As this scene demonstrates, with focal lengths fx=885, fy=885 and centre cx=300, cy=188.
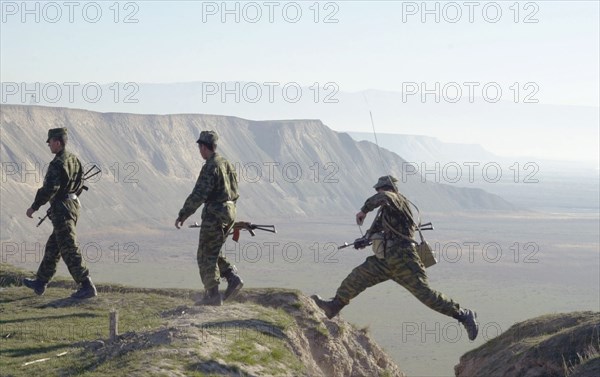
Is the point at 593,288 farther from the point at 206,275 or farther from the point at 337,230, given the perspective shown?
the point at 206,275

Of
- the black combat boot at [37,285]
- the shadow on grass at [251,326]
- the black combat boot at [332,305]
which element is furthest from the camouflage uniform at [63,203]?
the black combat boot at [332,305]

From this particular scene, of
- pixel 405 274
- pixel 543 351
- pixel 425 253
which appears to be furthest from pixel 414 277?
pixel 543 351

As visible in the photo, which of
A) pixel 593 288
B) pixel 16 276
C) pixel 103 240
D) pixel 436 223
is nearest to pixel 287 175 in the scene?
pixel 436 223

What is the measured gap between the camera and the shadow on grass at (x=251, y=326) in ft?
41.0

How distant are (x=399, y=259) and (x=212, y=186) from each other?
3.02 metres

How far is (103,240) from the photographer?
376ft

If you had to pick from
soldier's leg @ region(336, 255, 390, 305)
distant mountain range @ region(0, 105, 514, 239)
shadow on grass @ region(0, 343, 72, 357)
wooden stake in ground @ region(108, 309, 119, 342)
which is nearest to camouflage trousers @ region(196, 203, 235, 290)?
soldier's leg @ region(336, 255, 390, 305)

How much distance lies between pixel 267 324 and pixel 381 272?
1.99 meters

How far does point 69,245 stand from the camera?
14.6 m

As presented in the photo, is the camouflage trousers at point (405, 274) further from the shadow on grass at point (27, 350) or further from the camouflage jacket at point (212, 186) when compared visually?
the shadow on grass at point (27, 350)

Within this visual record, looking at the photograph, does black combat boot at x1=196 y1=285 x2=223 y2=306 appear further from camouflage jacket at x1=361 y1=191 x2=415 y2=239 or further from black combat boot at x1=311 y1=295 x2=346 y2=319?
camouflage jacket at x1=361 y1=191 x2=415 y2=239

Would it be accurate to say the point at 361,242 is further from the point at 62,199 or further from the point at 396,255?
the point at 62,199

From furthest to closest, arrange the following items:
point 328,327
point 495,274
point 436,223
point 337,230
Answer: point 436,223, point 337,230, point 495,274, point 328,327

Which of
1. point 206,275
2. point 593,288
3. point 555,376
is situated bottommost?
point 593,288
